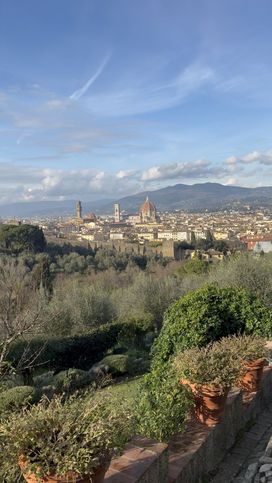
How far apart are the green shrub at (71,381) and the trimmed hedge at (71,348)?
2.30m

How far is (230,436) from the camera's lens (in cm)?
385

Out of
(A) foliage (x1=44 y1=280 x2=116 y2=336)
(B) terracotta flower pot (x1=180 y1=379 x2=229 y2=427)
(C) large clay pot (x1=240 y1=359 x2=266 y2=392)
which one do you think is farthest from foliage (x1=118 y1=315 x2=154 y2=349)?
(B) terracotta flower pot (x1=180 y1=379 x2=229 y2=427)

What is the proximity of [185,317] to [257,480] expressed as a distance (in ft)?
9.17

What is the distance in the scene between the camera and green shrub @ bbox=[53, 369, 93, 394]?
996 cm

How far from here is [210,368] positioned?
11.7 feet

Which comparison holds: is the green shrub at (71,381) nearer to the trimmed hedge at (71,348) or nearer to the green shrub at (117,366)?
the green shrub at (117,366)

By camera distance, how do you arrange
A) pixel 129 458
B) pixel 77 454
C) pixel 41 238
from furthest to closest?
pixel 41 238
pixel 129 458
pixel 77 454

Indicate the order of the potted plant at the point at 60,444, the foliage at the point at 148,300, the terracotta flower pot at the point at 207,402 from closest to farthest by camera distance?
the potted plant at the point at 60,444 < the terracotta flower pot at the point at 207,402 < the foliage at the point at 148,300

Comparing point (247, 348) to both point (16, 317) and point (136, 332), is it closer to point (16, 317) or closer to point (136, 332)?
point (16, 317)

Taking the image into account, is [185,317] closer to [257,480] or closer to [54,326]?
[257,480]

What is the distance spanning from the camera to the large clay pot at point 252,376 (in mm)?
4429

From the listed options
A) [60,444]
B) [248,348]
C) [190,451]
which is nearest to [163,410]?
[190,451]

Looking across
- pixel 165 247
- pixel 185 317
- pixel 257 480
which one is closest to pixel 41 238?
pixel 165 247

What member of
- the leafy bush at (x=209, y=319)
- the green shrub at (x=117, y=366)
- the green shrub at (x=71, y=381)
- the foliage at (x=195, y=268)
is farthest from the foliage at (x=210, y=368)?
the foliage at (x=195, y=268)
